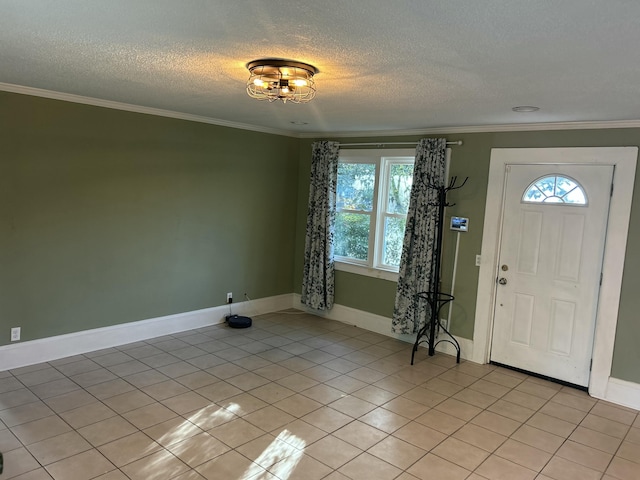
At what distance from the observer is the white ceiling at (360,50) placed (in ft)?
5.79

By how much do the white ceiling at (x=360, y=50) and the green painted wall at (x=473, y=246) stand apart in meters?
0.40

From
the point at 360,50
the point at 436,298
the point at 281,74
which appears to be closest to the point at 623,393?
the point at 436,298

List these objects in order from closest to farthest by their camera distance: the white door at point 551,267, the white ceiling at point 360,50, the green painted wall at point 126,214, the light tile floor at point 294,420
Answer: the white ceiling at point 360,50 < the light tile floor at point 294,420 < the green painted wall at point 126,214 < the white door at point 551,267

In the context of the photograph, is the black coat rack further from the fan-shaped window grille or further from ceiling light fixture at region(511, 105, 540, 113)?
ceiling light fixture at region(511, 105, 540, 113)

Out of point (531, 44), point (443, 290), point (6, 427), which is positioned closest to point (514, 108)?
point (531, 44)

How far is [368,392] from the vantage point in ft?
13.0

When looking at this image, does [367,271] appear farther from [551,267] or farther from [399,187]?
[551,267]

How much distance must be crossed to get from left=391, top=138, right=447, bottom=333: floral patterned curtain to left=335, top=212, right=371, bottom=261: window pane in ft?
2.45

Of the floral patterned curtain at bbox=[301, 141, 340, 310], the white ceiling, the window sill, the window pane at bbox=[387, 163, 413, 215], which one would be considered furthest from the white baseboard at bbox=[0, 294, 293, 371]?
the white ceiling

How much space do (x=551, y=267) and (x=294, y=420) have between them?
9.21 ft

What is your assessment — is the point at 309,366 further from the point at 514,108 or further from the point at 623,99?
the point at 623,99

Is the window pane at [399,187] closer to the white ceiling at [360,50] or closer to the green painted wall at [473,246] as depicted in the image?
the green painted wall at [473,246]

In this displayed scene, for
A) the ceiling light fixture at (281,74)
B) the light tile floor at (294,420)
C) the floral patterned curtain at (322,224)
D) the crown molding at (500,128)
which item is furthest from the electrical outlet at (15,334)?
the crown molding at (500,128)

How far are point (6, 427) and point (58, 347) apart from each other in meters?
1.26
